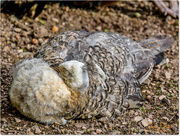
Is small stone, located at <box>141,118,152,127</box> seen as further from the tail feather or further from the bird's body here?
the tail feather

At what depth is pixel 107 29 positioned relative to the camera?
5258mm

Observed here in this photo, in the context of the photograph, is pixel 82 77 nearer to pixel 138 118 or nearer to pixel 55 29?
pixel 138 118

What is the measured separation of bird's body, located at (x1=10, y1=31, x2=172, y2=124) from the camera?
2.78 metres

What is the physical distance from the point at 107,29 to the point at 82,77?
2.64 m

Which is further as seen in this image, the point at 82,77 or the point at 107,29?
the point at 107,29

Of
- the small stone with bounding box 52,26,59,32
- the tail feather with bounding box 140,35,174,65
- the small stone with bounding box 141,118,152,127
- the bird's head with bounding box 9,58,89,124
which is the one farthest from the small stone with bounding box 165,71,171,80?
the small stone with bounding box 52,26,59,32

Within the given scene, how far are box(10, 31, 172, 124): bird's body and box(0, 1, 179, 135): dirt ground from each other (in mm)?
148

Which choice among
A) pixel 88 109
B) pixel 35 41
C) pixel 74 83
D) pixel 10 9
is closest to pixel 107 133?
pixel 88 109

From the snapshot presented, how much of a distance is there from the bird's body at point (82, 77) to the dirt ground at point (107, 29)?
148mm

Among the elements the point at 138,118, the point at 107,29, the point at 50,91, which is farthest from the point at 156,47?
the point at 50,91

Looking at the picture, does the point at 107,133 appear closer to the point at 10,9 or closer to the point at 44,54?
the point at 44,54

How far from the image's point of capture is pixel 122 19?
563cm

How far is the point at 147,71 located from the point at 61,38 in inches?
53.1

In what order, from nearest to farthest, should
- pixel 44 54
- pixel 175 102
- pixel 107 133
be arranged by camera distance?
pixel 107 133 → pixel 44 54 → pixel 175 102
